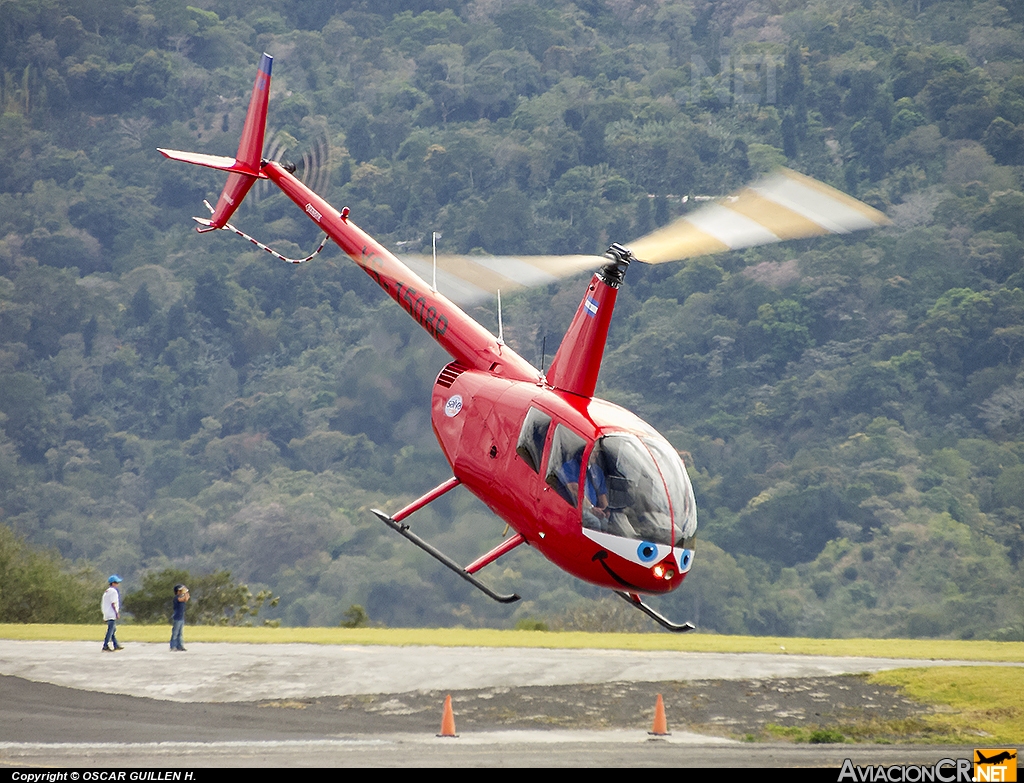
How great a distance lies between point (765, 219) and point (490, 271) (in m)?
5.12

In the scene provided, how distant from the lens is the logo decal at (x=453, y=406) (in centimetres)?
2061

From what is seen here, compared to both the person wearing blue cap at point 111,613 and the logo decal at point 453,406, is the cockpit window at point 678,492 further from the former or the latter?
the person wearing blue cap at point 111,613

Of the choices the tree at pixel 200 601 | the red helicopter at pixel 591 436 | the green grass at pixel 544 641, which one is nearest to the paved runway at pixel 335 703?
the green grass at pixel 544 641

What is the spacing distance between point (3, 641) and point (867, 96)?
110 m

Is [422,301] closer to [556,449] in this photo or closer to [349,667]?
[556,449]

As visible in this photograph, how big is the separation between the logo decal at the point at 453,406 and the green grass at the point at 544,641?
417 inches

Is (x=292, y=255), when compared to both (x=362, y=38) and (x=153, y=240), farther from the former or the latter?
(x=362, y=38)

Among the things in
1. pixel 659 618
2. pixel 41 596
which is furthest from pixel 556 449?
pixel 41 596

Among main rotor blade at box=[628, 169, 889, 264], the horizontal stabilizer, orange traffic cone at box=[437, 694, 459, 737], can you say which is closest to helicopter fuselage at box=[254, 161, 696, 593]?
main rotor blade at box=[628, 169, 889, 264]

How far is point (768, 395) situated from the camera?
100 metres

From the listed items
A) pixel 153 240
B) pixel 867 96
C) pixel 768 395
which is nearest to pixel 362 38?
pixel 153 240

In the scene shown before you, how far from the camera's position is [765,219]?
1662 cm

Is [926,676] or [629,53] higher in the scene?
[629,53]

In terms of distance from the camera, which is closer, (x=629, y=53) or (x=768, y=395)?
(x=768, y=395)
